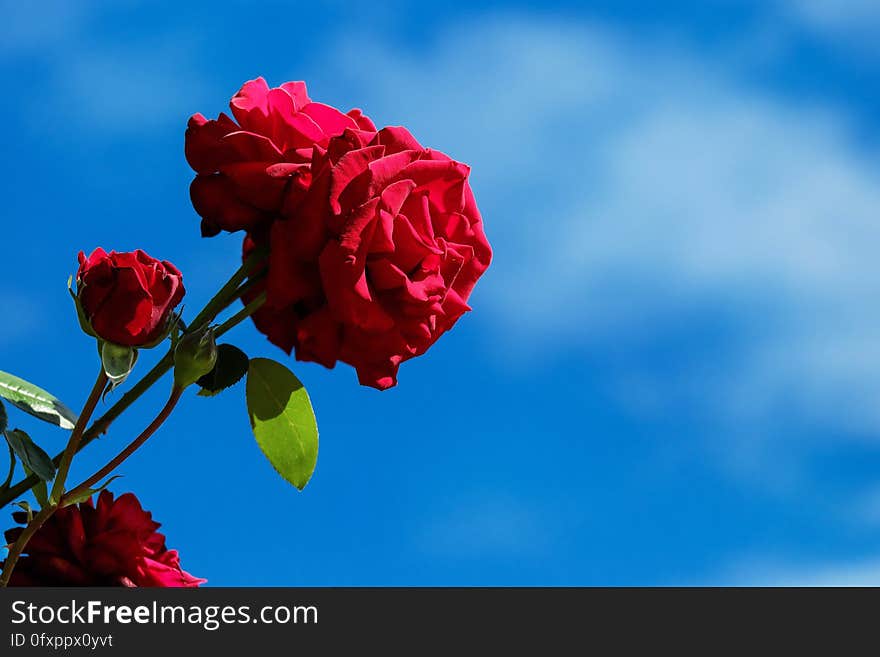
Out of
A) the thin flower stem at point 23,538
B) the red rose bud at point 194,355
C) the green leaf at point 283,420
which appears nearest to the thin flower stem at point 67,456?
the thin flower stem at point 23,538

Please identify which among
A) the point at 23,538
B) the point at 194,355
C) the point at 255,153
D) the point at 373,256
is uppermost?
the point at 255,153

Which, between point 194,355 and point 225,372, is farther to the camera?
point 225,372

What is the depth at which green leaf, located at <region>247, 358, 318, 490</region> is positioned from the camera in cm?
137

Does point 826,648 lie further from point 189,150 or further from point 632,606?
point 189,150

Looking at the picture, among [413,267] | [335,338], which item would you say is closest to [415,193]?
[413,267]

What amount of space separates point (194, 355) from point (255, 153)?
0.91 feet

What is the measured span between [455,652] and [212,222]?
647 mm

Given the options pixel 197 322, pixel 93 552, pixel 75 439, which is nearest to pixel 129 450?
pixel 75 439

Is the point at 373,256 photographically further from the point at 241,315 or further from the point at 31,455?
the point at 31,455

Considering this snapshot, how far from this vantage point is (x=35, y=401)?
55.8 inches

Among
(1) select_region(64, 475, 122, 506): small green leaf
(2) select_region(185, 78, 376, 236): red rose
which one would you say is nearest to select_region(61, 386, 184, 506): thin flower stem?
(1) select_region(64, 475, 122, 506): small green leaf

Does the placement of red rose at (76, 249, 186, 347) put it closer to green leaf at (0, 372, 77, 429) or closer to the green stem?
the green stem

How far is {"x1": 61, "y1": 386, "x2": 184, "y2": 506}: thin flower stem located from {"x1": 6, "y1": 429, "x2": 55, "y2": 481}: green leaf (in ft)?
0.13

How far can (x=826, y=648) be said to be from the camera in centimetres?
141
